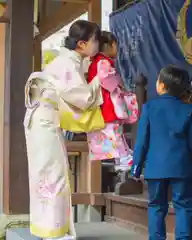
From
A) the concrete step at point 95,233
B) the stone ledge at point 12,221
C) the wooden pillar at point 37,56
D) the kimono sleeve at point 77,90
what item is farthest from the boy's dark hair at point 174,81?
the wooden pillar at point 37,56

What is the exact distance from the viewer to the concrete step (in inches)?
157

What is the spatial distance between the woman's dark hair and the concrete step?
151 centimetres

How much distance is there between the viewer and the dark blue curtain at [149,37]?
17.0 ft

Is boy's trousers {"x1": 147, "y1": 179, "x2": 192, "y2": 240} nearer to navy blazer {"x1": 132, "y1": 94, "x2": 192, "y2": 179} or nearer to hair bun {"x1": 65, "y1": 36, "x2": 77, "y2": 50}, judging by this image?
navy blazer {"x1": 132, "y1": 94, "x2": 192, "y2": 179}

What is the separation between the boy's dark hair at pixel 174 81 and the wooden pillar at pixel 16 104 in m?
1.96

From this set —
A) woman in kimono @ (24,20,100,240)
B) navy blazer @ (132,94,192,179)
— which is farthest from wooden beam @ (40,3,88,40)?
navy blazer @ (132,94,192,179)

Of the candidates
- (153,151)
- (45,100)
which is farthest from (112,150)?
(45,100)

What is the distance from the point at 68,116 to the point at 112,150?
0.39 meters

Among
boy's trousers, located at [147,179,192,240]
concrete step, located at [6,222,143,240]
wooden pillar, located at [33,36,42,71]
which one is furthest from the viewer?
wooden pillar, located at [33,36,42,71]

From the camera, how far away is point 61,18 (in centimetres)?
579

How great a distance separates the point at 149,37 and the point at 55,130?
258 centimetres

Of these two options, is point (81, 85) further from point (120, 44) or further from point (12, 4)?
point (120, 44)

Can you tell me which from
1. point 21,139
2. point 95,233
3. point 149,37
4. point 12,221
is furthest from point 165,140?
point 149,37

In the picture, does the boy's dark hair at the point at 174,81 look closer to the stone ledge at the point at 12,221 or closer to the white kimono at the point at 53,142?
the white kimono at the point at 53,142
